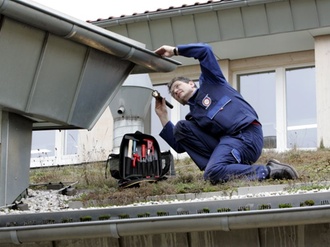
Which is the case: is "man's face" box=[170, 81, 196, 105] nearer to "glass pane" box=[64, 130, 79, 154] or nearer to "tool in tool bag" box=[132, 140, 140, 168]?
"tool in tool bag" box=[132, 140, 140, 168]

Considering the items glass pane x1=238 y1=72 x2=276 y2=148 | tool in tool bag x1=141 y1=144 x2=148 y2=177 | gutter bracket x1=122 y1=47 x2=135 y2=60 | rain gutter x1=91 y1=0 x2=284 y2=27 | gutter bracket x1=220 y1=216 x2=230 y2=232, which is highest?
rain gutter x1=91 y1=0 x2=284 y2=27

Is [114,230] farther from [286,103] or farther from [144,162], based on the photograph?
[286,103]

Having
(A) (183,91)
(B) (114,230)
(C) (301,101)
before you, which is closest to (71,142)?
(C) (301,101)

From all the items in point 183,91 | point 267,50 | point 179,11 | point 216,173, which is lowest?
point 216,173

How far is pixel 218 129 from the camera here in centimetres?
931

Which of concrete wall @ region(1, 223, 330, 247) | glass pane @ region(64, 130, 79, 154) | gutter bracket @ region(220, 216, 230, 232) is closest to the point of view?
gutter bracket @ region(220, 216, 230, 232)

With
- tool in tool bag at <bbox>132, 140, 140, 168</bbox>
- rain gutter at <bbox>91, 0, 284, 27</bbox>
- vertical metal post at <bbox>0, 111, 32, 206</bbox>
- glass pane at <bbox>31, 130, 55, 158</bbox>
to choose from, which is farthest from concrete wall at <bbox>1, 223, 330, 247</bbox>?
glass pane at <bbox>31, 130, 55, 158</bbox>

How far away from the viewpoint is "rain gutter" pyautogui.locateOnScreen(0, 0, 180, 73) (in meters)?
8.27

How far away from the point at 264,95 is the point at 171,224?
11490mm

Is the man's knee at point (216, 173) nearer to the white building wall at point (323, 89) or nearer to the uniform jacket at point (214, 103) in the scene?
the uniform jacket at point (214, 103)

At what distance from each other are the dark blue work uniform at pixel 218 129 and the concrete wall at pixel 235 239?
1982mm

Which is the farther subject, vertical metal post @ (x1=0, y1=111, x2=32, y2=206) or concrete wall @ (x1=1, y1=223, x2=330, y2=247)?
vertical metal post @ (x1=0, y1=111, x2=32, y2=206)

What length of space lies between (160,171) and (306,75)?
843 centimetres

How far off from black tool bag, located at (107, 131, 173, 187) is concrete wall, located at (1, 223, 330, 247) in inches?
85.0
